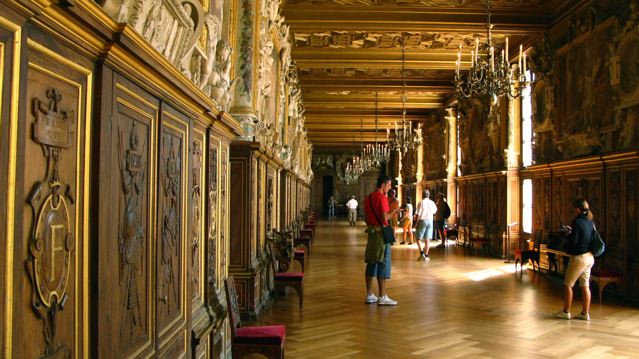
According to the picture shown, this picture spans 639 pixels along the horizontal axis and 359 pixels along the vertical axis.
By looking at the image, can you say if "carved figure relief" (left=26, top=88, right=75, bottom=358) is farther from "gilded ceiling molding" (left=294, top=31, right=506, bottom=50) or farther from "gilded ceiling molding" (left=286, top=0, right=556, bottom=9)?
"gilded ceiling molding" (left=294, top=31, right=506, bottom=50)

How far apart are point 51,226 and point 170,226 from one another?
1355mm

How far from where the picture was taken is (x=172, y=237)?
9.90 feet

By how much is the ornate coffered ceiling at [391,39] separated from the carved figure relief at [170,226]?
8.20 m

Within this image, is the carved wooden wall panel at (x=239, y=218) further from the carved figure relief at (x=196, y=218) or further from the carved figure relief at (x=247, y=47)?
the carved figure relief at (x=196, y=218)

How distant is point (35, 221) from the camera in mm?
1523

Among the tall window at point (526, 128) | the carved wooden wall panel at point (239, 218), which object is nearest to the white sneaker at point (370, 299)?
the carved wooden wall panel at point (239, 218)

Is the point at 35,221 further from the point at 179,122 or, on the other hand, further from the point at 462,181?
the point at 462,181

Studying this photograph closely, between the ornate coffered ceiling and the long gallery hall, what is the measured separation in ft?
0.22

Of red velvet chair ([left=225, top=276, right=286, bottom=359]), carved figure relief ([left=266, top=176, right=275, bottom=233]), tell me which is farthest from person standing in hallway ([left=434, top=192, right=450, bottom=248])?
red velvet chair ([left=225, top=276, right=286, bottom=359])

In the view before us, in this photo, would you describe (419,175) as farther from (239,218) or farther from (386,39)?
(239,218)

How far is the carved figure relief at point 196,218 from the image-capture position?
3641 mm

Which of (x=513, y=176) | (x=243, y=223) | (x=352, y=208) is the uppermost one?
(x=513, y=176)

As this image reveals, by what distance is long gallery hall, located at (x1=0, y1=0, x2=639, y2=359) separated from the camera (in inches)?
64.5

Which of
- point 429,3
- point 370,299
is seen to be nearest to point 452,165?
point 429,3
